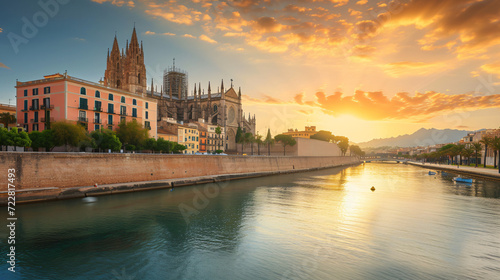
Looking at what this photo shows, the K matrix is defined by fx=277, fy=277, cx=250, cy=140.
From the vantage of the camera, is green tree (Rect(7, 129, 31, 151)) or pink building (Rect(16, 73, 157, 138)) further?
pink building (Rect(16, 73, 157, 138))

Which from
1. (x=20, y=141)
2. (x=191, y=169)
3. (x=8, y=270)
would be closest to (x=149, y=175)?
(x=191, y=169)

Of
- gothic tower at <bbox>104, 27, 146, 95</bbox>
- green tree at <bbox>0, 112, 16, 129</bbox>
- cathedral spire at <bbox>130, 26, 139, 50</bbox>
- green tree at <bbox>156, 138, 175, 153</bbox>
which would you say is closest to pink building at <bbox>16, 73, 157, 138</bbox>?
green tree at <bbox>0, 112, 16, 129</bbox>

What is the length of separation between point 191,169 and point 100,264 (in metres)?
26.4

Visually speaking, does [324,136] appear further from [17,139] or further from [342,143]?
[17,139]

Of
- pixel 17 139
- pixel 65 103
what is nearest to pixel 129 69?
pixel 65 103

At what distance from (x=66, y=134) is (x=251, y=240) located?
981 inches

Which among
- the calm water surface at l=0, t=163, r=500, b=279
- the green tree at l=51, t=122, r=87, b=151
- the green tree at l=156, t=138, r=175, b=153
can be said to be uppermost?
the green tree at l=51, t=122, r=87, b=151

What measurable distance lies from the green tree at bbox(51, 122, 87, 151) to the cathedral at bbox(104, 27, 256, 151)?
37022mm

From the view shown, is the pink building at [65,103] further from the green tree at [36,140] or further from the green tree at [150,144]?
the green tree at [150,144]

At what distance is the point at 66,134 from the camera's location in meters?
29.2

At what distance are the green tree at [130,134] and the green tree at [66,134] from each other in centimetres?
771

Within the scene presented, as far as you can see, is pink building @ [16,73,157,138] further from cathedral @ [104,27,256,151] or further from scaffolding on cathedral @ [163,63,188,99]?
scaffolding on cathedral @ [163,63,188,99]

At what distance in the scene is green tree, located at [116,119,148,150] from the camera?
38281mm

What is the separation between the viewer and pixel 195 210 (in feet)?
69.6
